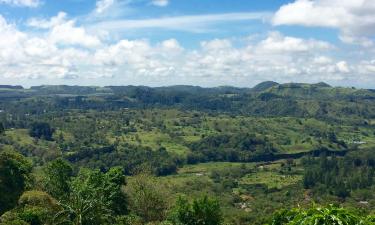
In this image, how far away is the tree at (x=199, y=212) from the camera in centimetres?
6328

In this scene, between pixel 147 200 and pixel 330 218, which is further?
pixel 147 200

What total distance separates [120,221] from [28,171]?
68.3ft

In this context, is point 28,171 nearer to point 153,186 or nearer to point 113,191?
point 113,191

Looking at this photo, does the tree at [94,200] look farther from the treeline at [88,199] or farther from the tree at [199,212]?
the tree at [199,212]

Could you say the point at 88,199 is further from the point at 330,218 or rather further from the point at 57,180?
the point at 330,218

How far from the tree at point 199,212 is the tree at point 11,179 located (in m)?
21.6

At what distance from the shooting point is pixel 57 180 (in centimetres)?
6831

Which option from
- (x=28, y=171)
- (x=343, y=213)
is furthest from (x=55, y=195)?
(x=343, y=213)

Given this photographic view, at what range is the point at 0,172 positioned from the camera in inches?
2371

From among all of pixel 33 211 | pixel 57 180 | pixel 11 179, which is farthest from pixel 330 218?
pixel 57 180

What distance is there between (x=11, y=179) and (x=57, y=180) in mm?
8471

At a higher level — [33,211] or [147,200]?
[33,211]

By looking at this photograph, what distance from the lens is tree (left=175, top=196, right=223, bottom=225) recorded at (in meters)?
63.3

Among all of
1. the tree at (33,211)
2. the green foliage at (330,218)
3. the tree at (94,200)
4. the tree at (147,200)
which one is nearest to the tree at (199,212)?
the tree at (147,200)
